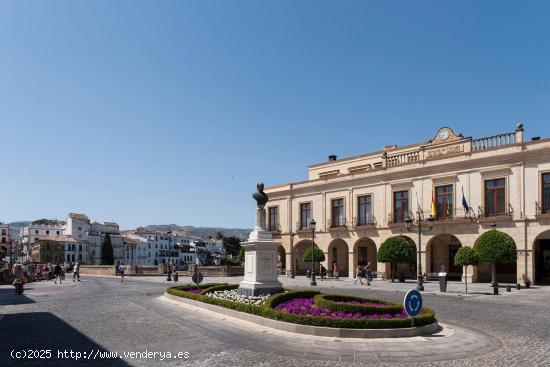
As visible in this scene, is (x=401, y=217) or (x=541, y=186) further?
(x=401, y=217)

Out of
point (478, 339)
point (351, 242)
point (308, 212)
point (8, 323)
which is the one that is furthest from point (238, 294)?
point (308, 212)

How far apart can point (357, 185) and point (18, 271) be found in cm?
2970

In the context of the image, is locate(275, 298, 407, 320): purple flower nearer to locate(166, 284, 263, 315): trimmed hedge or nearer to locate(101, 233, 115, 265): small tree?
locate(166, 284, 263, 315): trimmed hedge

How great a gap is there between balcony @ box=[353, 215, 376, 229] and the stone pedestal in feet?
Result: 90.7

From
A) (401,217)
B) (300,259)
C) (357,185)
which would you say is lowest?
(300,259)

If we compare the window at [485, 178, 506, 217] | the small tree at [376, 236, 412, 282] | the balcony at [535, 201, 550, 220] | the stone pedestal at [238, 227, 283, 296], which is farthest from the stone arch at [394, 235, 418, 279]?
the stone pedestal at [238, 227, 283, 296]

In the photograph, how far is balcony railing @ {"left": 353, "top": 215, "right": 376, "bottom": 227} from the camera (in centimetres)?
4451

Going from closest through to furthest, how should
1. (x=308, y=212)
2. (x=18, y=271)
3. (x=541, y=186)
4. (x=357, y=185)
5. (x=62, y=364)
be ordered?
(x=62, y=364)
(x=18, y=271)
(x=541, y=186)
(x=357, y=185)
(x=308, y=212)

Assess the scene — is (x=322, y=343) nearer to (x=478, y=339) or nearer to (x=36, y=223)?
(x=478, y=339)

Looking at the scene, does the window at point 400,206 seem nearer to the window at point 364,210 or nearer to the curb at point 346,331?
the window at point 364,210

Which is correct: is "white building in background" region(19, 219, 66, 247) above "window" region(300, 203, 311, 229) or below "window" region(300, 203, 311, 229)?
below

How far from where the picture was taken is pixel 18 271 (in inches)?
1129

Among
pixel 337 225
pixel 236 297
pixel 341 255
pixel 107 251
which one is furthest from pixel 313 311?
pixel 107 251

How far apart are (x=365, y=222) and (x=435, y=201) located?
828 centimetres
